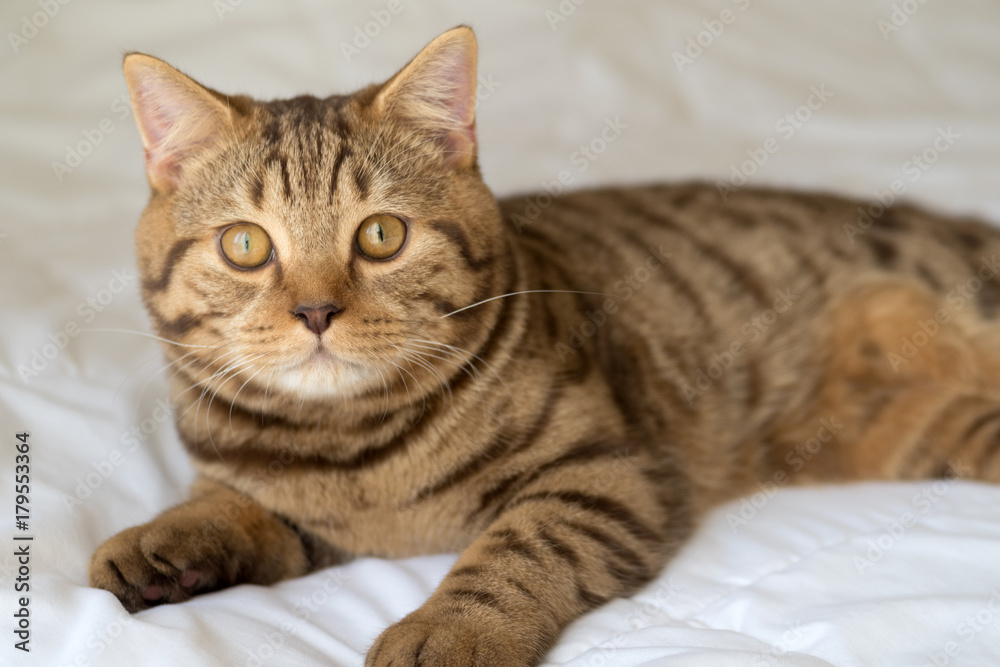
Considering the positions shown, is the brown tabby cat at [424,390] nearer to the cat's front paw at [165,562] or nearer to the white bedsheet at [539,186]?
the cat's front paw at [165,562]

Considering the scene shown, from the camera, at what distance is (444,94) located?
6.79 feet

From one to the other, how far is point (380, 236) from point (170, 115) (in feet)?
1.80

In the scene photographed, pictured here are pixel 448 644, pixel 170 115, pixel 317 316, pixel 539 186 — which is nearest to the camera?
pixel 448 644

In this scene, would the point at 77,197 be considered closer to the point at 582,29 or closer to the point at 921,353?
the point at 582,29

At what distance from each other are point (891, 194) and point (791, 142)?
1.56 feet

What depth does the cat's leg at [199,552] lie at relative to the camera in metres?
1.93

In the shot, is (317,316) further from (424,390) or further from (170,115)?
(170,115)

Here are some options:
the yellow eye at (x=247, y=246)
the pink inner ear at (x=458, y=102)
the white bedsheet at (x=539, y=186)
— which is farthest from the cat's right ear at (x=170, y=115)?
the white bedsheet at (x=539, y=186)

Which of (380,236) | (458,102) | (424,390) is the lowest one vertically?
(424,390)

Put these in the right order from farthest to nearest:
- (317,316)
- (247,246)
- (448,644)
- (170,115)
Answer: (170,115) < (247,246) < (317,316) < (448,644)

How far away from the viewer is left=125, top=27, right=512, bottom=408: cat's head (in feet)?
6.04

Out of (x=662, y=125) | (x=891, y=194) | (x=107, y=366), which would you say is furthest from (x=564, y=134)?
(x=107, y=366)

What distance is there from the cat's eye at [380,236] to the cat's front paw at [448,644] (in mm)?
713

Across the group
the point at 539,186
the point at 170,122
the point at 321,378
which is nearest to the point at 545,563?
the point at 321,378
